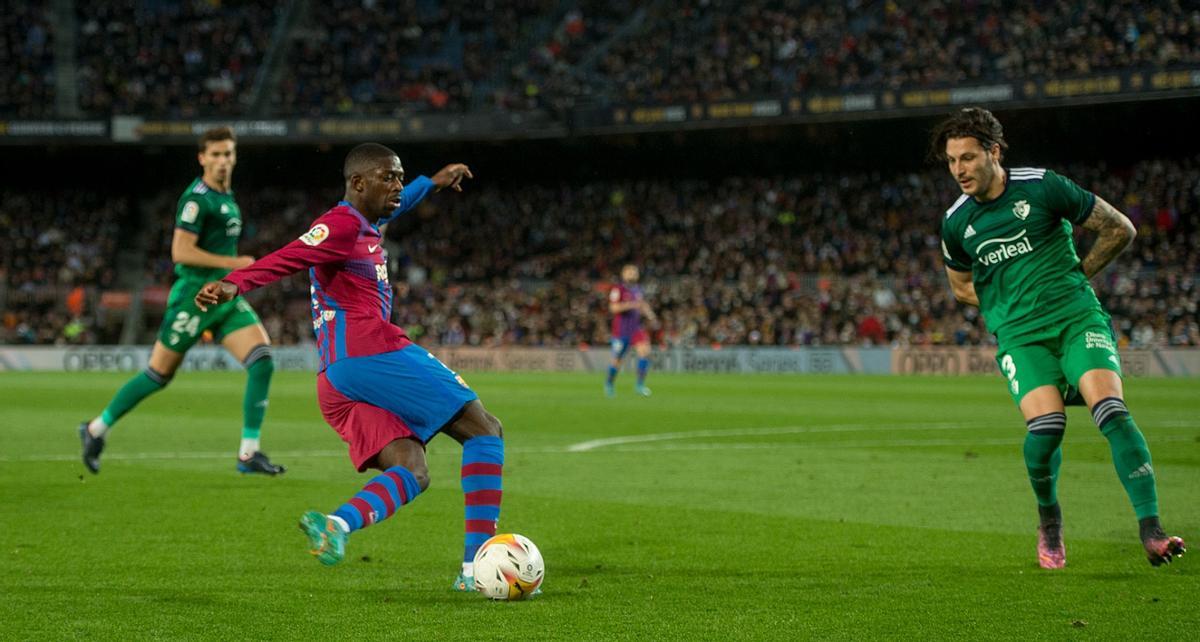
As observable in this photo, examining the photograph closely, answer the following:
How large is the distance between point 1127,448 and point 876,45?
35.3m

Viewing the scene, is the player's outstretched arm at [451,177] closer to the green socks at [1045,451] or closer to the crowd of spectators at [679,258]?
the green socks at [1045,451]

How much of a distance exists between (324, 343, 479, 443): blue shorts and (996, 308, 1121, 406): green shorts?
2.62 meters

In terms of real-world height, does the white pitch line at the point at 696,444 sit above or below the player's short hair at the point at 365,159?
below

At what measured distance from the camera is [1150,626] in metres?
5.10

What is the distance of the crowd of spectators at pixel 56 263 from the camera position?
137 ft

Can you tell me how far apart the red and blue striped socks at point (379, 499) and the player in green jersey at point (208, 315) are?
4.88 m

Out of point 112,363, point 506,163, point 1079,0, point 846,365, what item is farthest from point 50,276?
point 1079,0

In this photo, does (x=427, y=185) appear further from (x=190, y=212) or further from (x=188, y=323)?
(x=188, y=323)

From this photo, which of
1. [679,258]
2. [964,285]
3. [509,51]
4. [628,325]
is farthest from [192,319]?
[509,51]

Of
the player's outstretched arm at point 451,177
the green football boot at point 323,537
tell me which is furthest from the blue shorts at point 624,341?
the green football boot at point 323,537

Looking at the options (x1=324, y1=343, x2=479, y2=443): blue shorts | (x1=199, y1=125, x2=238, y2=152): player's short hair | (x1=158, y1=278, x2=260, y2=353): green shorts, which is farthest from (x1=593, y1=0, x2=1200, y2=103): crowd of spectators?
(x1=324, y1=343, x2=479, y2=443): blue shorts

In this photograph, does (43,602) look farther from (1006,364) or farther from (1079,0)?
(1079,0)

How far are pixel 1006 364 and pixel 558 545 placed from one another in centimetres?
253

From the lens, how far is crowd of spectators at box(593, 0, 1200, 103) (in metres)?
35.5
